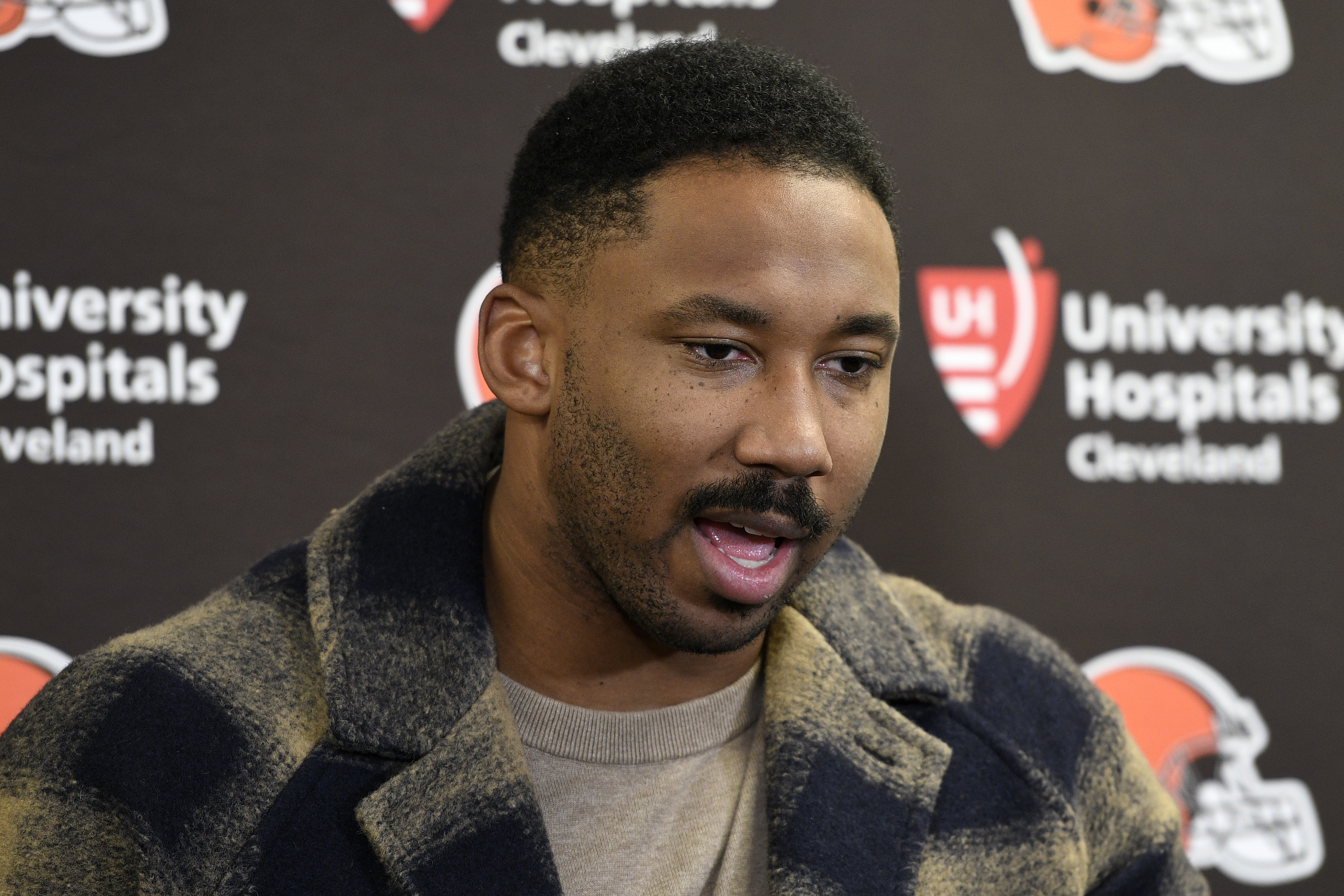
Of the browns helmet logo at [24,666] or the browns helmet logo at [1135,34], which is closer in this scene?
the browns helmet logo at [24,666]

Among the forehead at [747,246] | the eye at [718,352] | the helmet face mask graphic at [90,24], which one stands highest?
A: the helmet face mask graphic at [90,24]

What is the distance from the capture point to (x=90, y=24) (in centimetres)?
146

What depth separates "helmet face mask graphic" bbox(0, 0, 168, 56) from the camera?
145cm

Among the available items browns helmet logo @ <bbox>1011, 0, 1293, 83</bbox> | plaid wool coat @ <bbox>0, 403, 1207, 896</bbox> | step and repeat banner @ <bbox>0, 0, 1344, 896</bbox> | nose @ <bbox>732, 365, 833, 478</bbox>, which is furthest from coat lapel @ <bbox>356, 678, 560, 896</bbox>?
browns helmet logo @ <bbox>1011, 0, 1293, 83</bbox>

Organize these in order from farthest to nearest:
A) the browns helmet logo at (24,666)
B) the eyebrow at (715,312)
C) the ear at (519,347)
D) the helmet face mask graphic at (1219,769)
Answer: the helmet face mask graphic at (1219,769), the browns helmet logo at (24,666), the ear at (519,347), the eyebrow at (715,312)

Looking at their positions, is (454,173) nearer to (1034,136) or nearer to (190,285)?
(190,285)

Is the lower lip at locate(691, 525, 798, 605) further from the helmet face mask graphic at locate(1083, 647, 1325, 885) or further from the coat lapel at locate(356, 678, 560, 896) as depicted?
the helmet face mask graphic at locate(1083, 647, 1325, 885)

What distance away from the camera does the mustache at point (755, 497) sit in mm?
948

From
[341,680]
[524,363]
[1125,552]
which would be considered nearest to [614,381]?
[524,363]

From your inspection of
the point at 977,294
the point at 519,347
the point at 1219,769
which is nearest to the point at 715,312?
the point at 519,347

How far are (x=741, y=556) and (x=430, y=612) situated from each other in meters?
0.28

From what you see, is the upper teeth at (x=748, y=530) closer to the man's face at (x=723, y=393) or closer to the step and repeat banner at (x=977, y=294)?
the man's face at (x=723, y=393)

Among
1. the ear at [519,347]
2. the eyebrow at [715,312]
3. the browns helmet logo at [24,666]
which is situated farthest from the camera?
the browns helmet logo at [24,666]

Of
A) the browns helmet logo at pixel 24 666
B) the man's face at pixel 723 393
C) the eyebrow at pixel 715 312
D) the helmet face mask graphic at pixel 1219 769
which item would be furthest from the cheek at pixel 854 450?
the browns helmet logo at pixel 24 666
